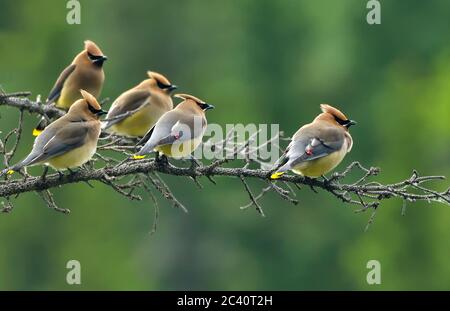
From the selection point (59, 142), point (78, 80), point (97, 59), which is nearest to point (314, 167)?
point (59, 142)

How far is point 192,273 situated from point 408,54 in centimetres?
773

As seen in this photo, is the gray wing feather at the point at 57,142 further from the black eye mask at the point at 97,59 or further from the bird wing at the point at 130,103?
the black eye mask at the point at 97,59

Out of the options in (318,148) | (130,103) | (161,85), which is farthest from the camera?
(161,85)

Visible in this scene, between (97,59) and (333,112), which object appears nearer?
(333,112)

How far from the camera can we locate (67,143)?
1077 cm

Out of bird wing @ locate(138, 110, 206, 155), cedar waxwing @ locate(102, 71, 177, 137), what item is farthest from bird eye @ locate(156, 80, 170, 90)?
bird wing @ locate(138, 110, 206, 155)

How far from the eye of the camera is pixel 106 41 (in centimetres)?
3209

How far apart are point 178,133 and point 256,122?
20358mm

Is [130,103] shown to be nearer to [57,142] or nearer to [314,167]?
[57,142]

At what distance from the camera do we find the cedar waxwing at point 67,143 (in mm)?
10719

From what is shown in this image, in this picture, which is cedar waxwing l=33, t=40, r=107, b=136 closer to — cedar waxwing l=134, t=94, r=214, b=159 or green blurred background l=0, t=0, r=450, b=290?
cedar waxwing l=134, t=94, r=214, b=159

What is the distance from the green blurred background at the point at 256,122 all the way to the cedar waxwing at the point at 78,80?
12990mm

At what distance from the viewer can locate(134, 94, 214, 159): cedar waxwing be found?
35.4ft
